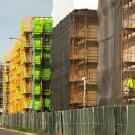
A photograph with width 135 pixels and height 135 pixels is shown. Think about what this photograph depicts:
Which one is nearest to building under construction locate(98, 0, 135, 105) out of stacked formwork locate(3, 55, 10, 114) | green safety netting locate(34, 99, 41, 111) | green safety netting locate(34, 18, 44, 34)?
green safety netting locate(34, 18, 44, 34)

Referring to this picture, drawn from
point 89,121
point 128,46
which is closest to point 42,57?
point 128,46

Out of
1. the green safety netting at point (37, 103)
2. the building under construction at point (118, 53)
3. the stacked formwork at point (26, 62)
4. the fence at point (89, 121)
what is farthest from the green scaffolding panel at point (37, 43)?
the building under construction at point (118, 53)

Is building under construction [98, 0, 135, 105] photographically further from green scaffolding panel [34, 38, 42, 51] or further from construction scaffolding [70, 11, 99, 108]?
green scaffolding panel [34, 38, 42, 51]

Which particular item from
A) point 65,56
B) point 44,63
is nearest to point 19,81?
point 44,63

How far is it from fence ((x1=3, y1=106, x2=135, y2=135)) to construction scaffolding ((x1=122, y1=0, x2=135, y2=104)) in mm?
2955

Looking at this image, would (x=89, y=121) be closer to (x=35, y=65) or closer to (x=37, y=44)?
(x=35, y=65)

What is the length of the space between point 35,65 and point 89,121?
45.7m

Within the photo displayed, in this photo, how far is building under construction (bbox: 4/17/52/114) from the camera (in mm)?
83875

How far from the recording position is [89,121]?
126 feet

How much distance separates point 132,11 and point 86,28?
1633 centimetres

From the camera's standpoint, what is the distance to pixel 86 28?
57.9 metres

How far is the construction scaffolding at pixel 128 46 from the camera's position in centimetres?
3978

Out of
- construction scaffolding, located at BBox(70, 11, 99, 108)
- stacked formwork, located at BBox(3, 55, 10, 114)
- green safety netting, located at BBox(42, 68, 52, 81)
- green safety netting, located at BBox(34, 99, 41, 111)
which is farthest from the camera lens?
stacked formwork, located at BBox(3, 55, 10, 114)

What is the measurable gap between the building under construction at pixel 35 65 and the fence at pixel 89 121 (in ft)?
51.8
